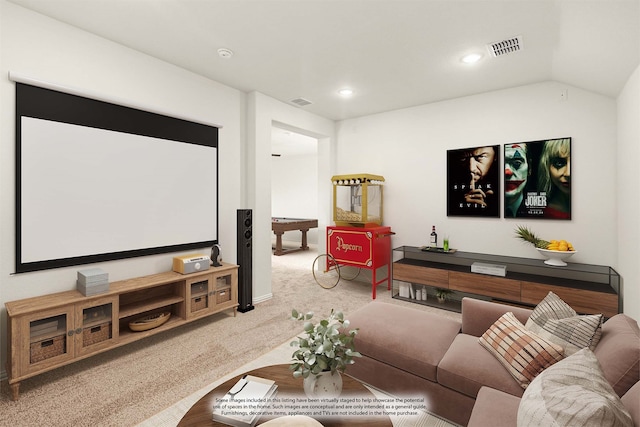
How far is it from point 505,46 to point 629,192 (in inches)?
65.0

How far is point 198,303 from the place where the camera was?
313cm

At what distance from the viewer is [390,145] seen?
476 centimetres

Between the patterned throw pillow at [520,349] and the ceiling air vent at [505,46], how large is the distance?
2.36 m

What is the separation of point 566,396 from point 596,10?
7.86ft

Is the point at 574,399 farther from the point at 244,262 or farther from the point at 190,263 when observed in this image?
the point at 244,262

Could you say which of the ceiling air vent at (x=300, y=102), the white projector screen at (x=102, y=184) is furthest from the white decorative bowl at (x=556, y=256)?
the white projector screen at (x=102, y=184)

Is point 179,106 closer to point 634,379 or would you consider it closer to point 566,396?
point 566,396

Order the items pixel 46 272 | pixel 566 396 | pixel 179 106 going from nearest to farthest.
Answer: pixel 566 396, pixel 46 272, pixel 179 106

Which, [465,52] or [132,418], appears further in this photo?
[465,52]

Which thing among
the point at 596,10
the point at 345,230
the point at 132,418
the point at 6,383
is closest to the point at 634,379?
the point at 596,10

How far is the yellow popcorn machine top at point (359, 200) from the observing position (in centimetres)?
450

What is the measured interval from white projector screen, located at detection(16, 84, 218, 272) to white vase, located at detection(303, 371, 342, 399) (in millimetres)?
2401

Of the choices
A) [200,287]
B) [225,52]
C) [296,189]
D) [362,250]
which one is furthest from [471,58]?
[296,189]

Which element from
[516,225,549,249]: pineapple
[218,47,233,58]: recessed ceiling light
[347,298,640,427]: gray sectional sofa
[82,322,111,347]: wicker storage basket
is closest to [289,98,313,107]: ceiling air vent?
[218,47,233,58]: recessed ceiling light
